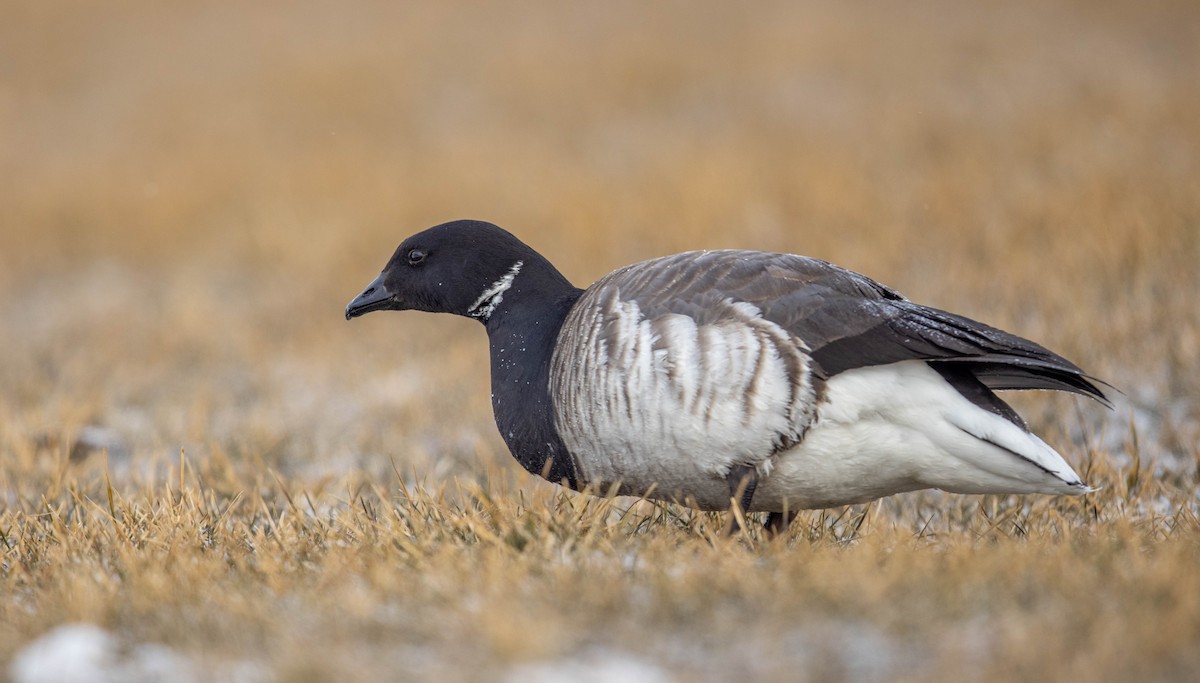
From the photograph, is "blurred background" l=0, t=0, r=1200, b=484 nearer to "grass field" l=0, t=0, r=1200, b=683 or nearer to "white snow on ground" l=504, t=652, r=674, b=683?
"grass field" l=0, t=0, r=1200, b=683

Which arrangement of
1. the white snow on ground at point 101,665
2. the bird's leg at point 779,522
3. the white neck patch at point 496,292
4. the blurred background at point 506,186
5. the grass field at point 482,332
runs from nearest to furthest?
1. the white snow on ground at point 101,665
2. the grass field at point 482,332
3. the bird's leg at point 779,522
4. the white neck patch at point 496,292
5. the blurred background at point 506,186

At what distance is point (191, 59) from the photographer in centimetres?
1792

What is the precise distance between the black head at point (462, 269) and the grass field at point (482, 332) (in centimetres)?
87

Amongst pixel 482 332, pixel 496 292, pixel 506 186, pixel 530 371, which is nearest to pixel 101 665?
pixel 530 371

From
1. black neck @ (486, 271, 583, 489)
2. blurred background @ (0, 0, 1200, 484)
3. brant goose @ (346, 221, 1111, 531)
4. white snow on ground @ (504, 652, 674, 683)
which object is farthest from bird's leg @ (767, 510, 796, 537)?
blurred background @ (0, 0, 1200, 484)

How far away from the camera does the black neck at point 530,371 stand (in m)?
4.52

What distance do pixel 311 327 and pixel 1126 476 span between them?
6.52 m

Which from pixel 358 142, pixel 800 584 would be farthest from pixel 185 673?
pixel 358 142

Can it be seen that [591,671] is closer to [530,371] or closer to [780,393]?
[780,393]

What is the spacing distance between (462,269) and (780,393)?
162 centimetres

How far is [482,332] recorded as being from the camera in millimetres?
9492

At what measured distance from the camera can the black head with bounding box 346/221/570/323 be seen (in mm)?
4965

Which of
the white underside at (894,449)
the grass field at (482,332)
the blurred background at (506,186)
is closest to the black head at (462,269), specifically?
the grass field at (482,332)

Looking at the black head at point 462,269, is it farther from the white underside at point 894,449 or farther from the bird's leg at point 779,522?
the bird's leg at point 779,522
